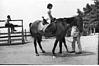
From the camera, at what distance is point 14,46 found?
5.54ft

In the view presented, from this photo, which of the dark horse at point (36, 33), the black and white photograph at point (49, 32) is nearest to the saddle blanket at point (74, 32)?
the black and white photograph at point (49, 32)

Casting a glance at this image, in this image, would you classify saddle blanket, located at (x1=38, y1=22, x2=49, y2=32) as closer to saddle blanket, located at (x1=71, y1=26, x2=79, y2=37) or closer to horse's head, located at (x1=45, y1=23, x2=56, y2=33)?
horse's head, located at (x1=45, y1=23, x2=56, y2=33)

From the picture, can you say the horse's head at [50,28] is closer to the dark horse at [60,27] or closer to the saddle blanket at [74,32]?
the dark horse at [60,27]

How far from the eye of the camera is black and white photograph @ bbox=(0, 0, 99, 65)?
1640mm

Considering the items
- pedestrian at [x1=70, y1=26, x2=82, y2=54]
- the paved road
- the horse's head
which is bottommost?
the paved road

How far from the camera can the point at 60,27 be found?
166 centimetres

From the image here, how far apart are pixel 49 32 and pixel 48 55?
189mm

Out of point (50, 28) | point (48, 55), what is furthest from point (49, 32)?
point (48, 55)

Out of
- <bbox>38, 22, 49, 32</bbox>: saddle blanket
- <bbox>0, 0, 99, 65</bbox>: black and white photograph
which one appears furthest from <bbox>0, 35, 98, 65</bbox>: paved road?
<bbox>38, 22, 49, 32</bbox>: saddle blanket

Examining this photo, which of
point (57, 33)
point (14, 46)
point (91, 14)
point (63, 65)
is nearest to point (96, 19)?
point (91, 14)

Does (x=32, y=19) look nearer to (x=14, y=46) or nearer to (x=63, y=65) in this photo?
(x=14, y=46)

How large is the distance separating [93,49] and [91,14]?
11.1 inches

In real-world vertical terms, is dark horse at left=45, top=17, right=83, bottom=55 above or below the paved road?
above

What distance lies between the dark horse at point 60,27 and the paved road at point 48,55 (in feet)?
0.14
